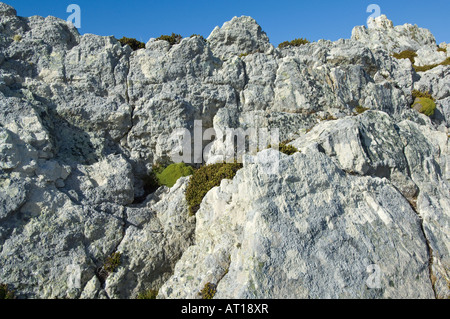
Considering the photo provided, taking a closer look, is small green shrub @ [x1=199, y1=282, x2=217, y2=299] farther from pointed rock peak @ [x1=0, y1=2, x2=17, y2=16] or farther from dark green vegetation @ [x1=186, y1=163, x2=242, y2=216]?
pointed rock peak @ [x1=0, y1=2, x2=17, y2=16]

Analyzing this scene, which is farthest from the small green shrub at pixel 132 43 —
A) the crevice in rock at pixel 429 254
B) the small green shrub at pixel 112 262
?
the crevice in rock at pixel 429 254

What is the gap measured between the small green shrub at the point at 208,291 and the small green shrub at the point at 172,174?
6.81 metres

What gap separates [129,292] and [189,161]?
766 centimetres

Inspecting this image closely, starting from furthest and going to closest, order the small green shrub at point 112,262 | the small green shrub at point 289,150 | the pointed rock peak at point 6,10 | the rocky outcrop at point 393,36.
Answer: the rocky outcrop at point 393,36 < the pointed rock peak at point 6,10 < the small green shrub at point 289,150 < the small green shrub at point 112,262

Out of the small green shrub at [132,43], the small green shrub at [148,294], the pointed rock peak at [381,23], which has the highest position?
the pointed rock peak at [381,23]

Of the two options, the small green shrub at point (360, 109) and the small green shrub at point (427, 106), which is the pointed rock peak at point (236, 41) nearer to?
the small green shrub at point (360, 109)

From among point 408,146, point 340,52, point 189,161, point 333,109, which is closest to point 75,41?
point 189,161

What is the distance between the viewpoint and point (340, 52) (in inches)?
835

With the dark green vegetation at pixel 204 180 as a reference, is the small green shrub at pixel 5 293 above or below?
below

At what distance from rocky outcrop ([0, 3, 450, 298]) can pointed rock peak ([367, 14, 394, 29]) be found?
1476 inches

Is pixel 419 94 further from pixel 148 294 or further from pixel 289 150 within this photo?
pixel 148 294

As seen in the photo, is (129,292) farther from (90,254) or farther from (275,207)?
(275,207)

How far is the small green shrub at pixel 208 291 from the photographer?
850cm

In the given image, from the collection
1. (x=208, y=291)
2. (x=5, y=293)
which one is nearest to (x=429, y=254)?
(x=208, y=291)
